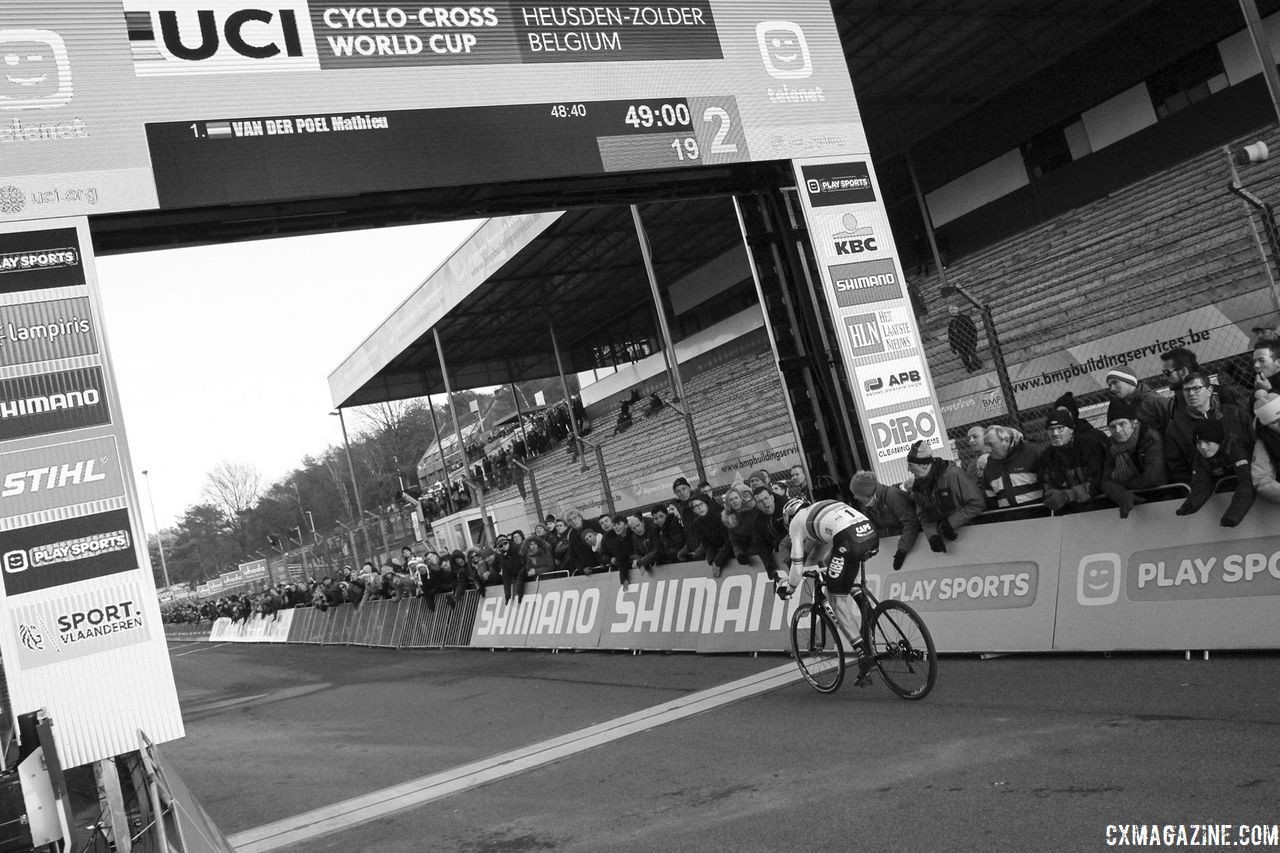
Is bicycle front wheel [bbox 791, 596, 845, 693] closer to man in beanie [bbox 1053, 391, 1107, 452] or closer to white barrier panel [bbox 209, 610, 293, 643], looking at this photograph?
man in beanie [bbox 1053, 391, 1107, 452]

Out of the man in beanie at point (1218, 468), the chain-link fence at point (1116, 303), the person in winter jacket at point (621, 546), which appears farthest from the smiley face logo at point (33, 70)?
the chain-link fence at point (1116, 303)

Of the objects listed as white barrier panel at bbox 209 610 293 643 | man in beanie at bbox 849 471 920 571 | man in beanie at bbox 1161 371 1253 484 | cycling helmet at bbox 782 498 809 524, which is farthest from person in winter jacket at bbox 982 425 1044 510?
white barrier panel at bbox 209 610 293 643

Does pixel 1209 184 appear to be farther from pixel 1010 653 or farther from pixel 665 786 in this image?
pixel 665 786

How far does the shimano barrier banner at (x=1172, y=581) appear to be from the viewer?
22.6 ft

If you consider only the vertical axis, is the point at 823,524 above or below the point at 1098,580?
above

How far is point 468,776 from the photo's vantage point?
772cm

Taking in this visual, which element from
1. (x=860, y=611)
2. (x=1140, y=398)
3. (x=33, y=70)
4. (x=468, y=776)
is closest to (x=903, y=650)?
(x=860, y=611)

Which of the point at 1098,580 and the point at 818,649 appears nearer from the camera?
the point at 1098,580

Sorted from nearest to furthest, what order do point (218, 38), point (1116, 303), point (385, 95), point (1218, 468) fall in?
1. point (1218, 468)
2. point (218, 38)
3. point (385, 95)
4. point (1116, 303)

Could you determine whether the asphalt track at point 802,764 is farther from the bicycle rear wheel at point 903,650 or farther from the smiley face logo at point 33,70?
the smiley face logo at point 33,70

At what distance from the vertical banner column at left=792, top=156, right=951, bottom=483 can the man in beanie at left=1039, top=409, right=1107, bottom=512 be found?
2450 millimetres

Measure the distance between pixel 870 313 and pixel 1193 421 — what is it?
164 inches

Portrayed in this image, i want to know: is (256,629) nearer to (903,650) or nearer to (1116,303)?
(1116,303)

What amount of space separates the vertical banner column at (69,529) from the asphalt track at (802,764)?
4.22 ft
